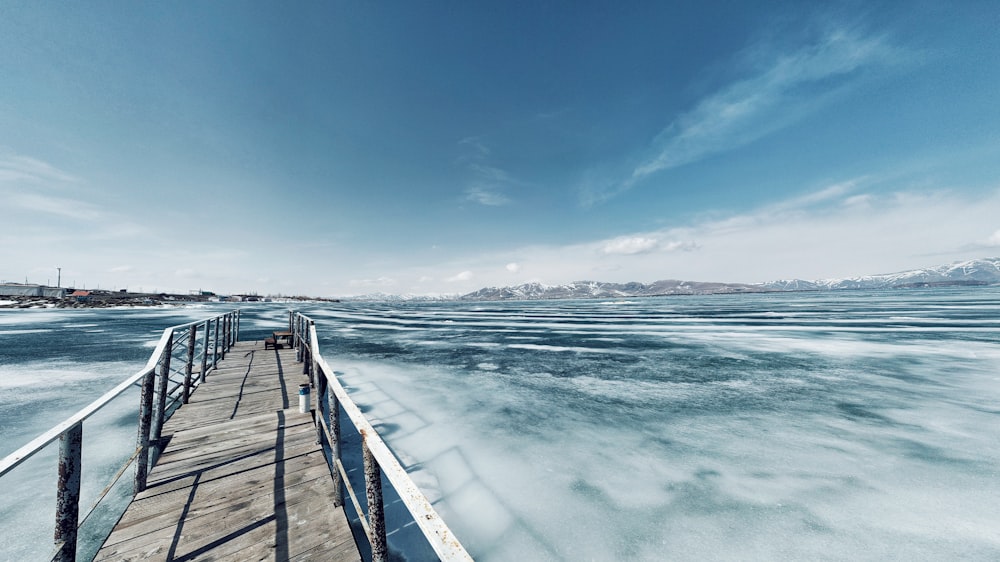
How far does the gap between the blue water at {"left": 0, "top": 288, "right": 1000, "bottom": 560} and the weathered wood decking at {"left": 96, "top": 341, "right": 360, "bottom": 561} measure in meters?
1.79

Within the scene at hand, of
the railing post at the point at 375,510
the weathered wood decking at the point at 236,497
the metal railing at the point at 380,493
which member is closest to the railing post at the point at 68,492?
the weathered wood decking at the point at 236,497

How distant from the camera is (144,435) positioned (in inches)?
152

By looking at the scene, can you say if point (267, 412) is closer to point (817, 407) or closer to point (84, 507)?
point (84, 507)

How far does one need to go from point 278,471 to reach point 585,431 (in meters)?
5.41

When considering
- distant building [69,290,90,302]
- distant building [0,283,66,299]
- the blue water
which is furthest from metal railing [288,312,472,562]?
distant building [0,283,66,299]

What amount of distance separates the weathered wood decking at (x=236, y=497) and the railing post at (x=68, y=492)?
1.90ft

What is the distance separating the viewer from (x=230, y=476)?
4.15m

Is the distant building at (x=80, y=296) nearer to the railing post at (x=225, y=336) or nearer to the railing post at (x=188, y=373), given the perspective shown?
the railing post at (x=225, y=336)

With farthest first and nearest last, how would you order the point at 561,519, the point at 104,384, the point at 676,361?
the point at 676,361 < the point at 104,384 < the point at 561,519

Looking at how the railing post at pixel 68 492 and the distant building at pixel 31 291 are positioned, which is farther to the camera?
the distant building at pixel 31 291

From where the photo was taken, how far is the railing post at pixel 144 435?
148 inches

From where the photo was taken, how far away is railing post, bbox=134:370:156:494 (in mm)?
3766

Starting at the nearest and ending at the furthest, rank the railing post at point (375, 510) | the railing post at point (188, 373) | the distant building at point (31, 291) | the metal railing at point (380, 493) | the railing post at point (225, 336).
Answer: the metal railing at point (380, 493), the railing post at point (375, 510), the railing post at point (188, 373), the railing post at point (225, 336), the distant building at point (31, 291)

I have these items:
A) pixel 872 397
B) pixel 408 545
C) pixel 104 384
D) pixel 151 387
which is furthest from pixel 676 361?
pixel 104 384
